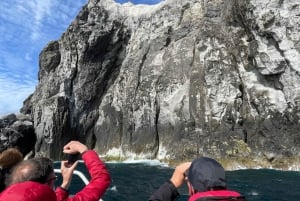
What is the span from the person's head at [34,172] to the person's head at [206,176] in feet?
4.23

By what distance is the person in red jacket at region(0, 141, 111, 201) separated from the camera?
3477 mm

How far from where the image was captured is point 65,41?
7088 centimetres

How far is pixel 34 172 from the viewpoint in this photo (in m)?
3.46

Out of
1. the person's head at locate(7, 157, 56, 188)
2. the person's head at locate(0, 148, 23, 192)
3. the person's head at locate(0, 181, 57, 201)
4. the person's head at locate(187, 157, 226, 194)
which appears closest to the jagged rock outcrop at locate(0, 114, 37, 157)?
the person's head at locate(0, 148, 23, 192)

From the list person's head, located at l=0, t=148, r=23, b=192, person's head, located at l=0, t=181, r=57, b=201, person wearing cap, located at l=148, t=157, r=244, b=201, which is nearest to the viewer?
person's head, located at l=0, t=181, r=57, b=201

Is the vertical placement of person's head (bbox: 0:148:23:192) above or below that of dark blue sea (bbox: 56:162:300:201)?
above

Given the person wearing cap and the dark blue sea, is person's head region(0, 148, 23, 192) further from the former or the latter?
the dark blue sea

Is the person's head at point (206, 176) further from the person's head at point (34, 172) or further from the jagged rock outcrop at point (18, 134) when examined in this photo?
the jagged rock outcrop at point (18, 134)

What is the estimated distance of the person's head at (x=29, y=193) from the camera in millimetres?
2869

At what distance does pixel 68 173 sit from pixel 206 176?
1832 mm

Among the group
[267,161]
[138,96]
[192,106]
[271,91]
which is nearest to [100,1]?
[138,96]

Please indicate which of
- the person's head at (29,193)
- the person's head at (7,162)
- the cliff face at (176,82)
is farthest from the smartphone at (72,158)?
the cliff face at (176,82)

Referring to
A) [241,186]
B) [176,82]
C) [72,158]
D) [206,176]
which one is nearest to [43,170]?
[72,158]

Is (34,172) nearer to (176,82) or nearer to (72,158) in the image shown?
(72,158)
